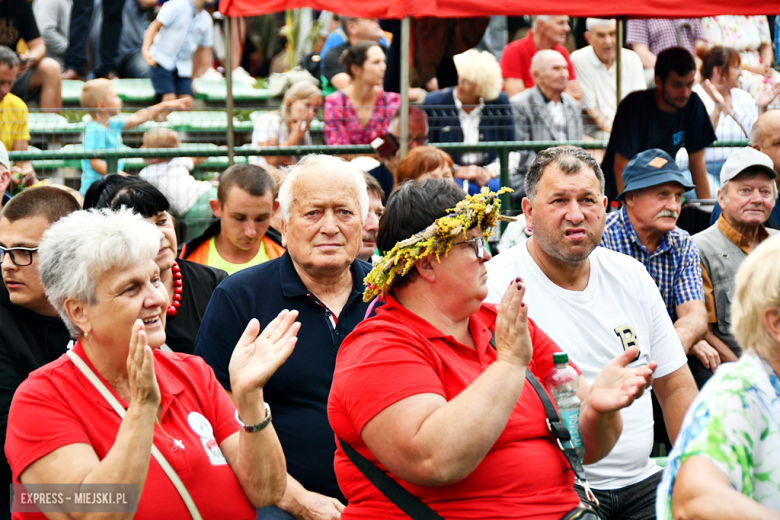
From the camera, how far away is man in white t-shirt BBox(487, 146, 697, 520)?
11.0 feet

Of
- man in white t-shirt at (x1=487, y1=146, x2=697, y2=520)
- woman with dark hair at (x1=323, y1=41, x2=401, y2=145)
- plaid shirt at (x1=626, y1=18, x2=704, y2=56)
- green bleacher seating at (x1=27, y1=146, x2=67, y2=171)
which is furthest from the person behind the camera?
plaid shirt at (x1=626, y1=18, x2=704, y2=56)

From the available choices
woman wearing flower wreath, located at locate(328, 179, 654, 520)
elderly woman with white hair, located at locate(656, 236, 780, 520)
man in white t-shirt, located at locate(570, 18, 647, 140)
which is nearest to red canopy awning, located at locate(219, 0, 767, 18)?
man in white t-shirt, located at locate(570, 18, 647, 140)

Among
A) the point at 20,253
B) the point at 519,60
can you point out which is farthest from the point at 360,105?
the point at 20,253

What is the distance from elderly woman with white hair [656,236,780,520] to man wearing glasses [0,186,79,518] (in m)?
2.25

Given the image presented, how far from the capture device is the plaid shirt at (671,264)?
4.64 metres

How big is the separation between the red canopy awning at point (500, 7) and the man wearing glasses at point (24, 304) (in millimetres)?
2932

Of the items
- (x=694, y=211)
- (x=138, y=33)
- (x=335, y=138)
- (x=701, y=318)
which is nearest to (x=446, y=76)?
(x=335, y=138)

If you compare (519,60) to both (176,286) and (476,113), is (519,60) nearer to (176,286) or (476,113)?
(476,113)

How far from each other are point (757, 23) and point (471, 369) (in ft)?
28.5

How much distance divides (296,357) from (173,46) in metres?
6.75

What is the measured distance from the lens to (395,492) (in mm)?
2328

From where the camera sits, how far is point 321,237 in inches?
133

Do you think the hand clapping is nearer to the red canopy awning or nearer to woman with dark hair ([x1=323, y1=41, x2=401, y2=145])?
the red canopy awning

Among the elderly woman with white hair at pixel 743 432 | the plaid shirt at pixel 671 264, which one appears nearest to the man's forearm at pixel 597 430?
the elderly woman with white hair at pixel 743 432
